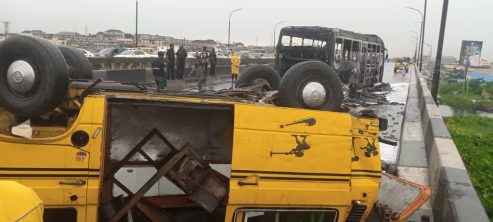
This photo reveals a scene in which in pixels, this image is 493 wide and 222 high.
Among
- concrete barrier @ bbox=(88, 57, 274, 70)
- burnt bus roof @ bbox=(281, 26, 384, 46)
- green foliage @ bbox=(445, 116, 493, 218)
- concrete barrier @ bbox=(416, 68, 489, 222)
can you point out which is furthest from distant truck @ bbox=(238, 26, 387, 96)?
concrete barrier @ bbox=(416, 68, 489, 222)

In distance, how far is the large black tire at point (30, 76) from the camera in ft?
12.4

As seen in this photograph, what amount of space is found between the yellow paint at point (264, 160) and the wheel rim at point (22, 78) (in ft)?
1.22

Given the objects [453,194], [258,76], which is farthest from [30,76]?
[453,194]

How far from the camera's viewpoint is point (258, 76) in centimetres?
695

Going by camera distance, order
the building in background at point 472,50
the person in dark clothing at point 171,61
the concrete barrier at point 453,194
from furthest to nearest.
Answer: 1. the building in background at point 472,50
2. the person in dark clothing at point 171,61
3. the concrete barrier at point 453,194

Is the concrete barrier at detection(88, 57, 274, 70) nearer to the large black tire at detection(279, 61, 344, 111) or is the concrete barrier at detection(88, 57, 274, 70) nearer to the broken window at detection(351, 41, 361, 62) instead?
the broken window at detection(351, 41, 361, 62)

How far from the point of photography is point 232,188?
4.10 meters

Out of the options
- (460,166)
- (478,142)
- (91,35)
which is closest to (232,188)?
(460,166)

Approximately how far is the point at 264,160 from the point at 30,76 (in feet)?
6.21

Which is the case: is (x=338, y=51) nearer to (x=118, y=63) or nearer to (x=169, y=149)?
(x=118, y=63)

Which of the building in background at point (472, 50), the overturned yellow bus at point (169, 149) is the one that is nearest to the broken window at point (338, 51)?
the building in background at point (472, 50)

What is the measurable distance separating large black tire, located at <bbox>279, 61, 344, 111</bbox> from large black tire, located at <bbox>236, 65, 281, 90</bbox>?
6.72ft

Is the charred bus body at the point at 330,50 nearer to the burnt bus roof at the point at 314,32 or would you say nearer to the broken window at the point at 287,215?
the burnt bus roof at the point at 314,32

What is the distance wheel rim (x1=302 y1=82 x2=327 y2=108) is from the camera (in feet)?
15.6
